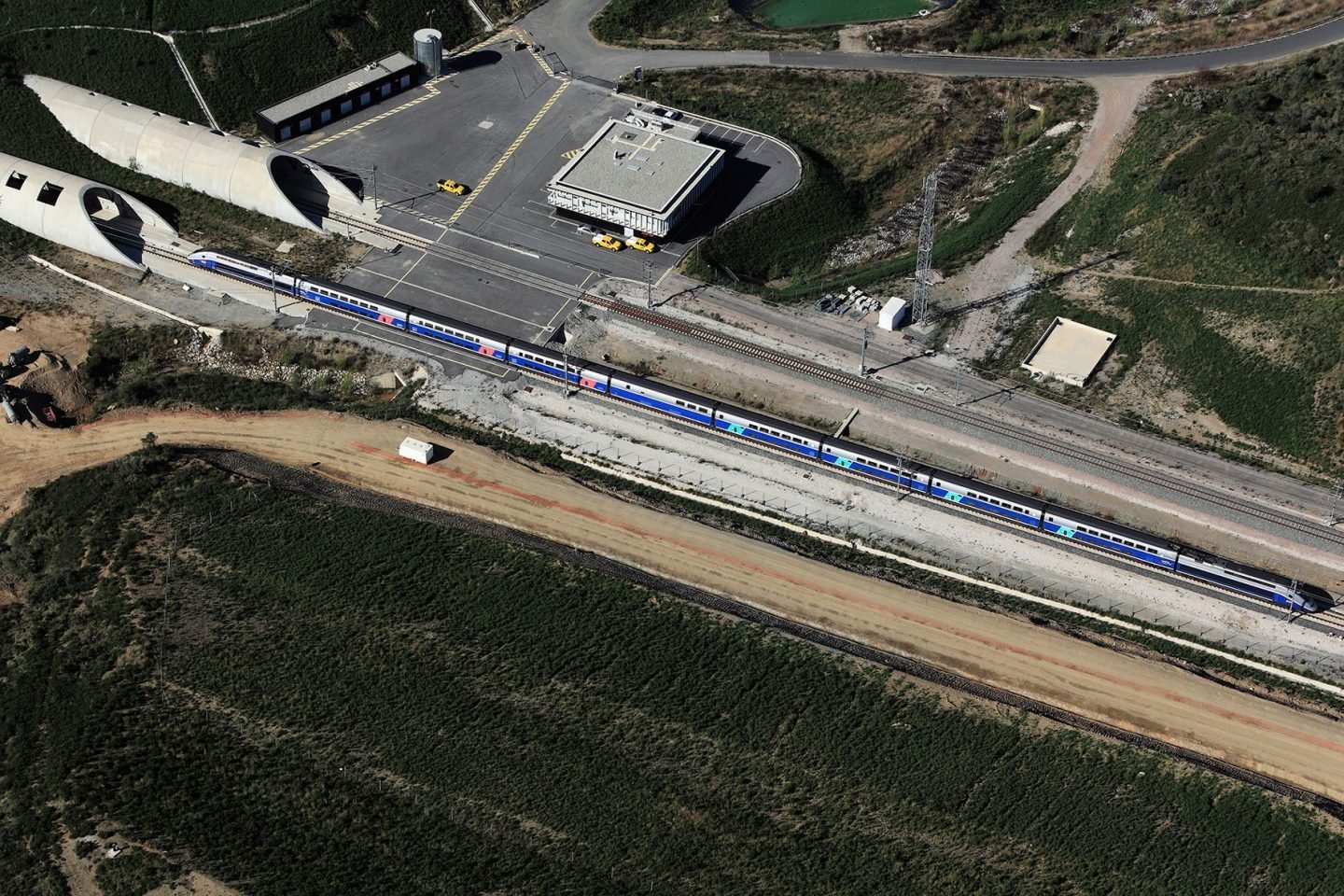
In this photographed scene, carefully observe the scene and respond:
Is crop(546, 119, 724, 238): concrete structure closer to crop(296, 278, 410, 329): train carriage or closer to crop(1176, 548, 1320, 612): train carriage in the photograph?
crop(296, 278, 410, 329): train carriage

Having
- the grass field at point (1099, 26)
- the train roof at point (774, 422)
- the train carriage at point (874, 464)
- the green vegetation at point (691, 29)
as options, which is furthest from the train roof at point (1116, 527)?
the green vegetation at point (691, 29)

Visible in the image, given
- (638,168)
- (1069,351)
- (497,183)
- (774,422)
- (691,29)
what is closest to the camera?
(774,422)

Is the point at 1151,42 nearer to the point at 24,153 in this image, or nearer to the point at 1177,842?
the point at 1177,842

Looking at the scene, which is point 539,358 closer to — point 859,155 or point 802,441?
point 802,441

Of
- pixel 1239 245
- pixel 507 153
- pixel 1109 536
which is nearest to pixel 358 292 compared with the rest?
pixel 507 153

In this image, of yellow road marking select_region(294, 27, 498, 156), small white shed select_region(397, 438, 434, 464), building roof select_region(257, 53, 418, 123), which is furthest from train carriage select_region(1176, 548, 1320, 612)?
building roof select_region(257, 53, 418, 123)
